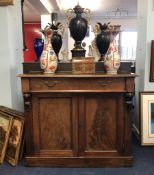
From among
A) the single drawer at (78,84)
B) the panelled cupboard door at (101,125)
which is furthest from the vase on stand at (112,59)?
the panelled cupboard door at (101,125)

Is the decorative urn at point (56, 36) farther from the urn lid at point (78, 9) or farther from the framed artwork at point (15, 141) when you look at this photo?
the framed artwork at point (15, 141)

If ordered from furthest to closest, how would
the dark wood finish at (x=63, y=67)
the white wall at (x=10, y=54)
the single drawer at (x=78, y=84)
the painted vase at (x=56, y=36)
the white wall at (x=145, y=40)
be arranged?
the white wall at (x=145, y=40) → the white wall at (x=10, y=54) → the painted vase at (x=56, y=36) → the dark wood finish at (x=63, y=67) → the single drawer at (x=78, y=84)

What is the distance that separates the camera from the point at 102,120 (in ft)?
7.04

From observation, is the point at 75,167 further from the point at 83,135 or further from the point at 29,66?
the point at 29,66

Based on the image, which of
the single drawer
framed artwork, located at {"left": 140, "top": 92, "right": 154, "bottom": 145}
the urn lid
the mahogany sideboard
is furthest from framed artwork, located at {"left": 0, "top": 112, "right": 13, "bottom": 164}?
framed artwork, located at {"left": 140, "top": 92, "right": 154, "bottom": 145}

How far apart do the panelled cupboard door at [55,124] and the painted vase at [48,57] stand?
24cm

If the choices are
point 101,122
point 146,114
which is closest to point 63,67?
point 101,122

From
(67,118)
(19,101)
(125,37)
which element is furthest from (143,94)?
(125,37)

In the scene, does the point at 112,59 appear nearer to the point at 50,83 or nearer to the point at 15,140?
the point at 50,83

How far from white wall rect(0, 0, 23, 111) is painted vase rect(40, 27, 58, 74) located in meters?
0.54

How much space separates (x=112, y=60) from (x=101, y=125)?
611 millimetres

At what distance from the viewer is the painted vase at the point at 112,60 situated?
204 cm

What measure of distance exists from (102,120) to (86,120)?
0.15 metres

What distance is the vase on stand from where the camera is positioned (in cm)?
204
